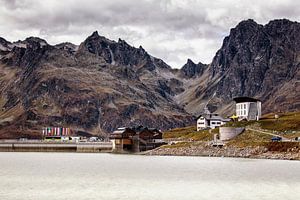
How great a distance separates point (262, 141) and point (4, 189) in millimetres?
111040

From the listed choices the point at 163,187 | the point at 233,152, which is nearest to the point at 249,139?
the point at 233,152

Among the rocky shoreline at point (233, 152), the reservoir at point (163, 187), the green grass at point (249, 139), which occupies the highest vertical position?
the green grass at point (249, 139)

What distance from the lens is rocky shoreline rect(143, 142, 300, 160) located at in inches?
6078

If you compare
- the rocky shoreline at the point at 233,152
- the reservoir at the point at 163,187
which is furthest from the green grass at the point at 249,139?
the reservoir at the point at 163,187

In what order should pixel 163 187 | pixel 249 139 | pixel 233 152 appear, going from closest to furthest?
pixel 163 187, pixel 233 152, pixel 249 139

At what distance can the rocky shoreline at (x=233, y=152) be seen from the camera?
154m

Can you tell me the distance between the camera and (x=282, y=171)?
358 feet

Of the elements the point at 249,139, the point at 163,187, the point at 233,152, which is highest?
the point at 249,139

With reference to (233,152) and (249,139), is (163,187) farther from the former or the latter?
(249,139)

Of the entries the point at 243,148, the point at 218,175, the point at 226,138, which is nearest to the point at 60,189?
the point at 218,175

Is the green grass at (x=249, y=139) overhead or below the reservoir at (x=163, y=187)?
overhead

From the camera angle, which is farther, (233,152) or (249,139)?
(249,139)

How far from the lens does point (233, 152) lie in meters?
173

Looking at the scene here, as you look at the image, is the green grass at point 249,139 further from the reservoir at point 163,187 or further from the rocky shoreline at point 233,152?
the reservoir at point 163,187
